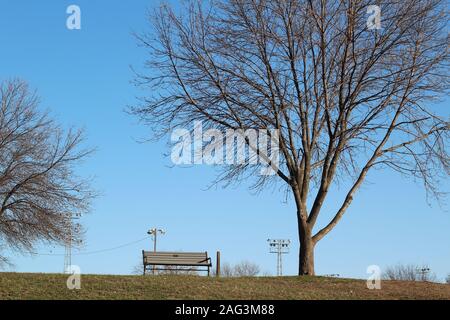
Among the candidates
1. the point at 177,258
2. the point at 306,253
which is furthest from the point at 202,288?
the point at 177,258

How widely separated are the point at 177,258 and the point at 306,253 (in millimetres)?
3863

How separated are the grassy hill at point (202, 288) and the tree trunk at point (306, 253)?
1400mm

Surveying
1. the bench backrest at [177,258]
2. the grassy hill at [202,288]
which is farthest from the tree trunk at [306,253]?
the bench backrest at [177,258]

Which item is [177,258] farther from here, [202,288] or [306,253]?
[202,288]

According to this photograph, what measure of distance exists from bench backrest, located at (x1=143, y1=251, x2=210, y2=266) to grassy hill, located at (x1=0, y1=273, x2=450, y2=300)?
128 inches

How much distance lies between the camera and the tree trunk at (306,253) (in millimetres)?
19562

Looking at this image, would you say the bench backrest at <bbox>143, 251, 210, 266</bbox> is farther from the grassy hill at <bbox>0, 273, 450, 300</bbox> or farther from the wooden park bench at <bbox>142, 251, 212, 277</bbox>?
the grassy hill at <bbox>0, 273, 450, 300</bbox>

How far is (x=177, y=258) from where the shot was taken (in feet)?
69.2

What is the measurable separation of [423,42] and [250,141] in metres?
5.60

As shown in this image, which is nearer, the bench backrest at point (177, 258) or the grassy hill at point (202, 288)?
the grassy hill at point (202, 288)

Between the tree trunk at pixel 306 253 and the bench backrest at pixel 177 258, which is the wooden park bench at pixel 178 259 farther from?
the tree trunk at pixel 306 253

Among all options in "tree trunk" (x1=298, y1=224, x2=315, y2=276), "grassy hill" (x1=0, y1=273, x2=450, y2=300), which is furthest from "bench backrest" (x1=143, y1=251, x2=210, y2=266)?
"grassy hill" (x1=0, y1=273, x2=450, y2=300)
